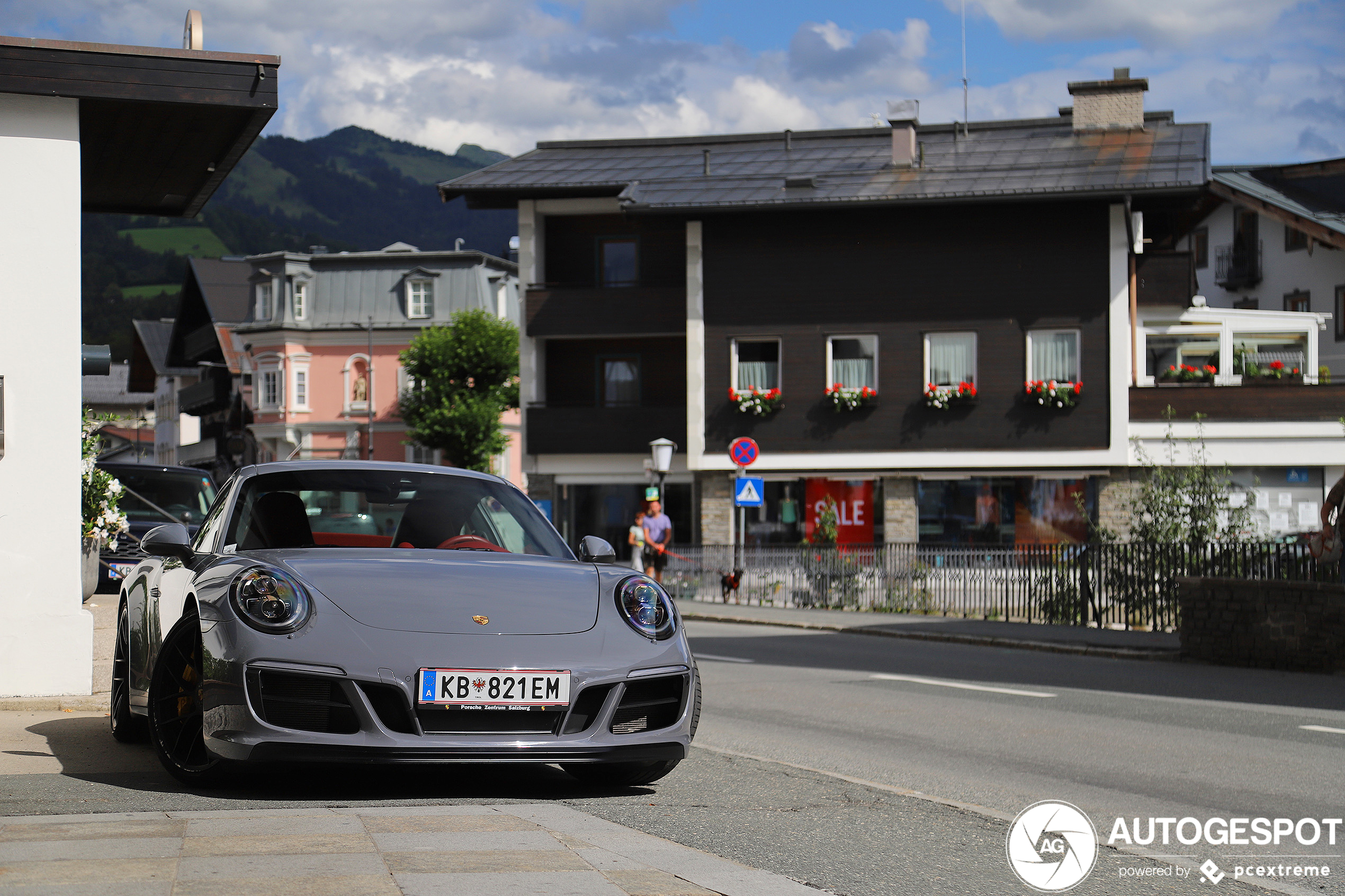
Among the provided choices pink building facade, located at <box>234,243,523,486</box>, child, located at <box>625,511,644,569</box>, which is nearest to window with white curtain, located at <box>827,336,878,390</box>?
child, located at <box>625,511,644,569</box>

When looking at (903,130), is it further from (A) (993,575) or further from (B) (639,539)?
(A) (993,575)

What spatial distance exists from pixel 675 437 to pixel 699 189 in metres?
6.34

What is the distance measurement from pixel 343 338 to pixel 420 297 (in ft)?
14.5

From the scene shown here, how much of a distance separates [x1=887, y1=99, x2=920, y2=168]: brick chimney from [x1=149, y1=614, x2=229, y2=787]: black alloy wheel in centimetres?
3470

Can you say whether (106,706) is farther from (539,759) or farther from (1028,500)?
(1028,500)

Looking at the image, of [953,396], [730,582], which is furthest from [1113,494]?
[730,582]

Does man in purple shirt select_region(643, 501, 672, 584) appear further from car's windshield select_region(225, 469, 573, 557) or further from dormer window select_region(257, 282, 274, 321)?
dormer window select_region(257, 282, 274, 321)

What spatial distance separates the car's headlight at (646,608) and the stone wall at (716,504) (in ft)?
104

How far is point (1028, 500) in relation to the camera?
3684 cm

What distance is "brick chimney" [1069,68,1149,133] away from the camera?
39469mm

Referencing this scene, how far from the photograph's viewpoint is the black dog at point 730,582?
28188 millimetres

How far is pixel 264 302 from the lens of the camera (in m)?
76.6

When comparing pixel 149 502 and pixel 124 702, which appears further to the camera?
pixel 149 502

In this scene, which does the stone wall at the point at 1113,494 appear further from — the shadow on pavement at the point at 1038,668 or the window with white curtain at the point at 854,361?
the shadow on pavement at the point at 1038,668
